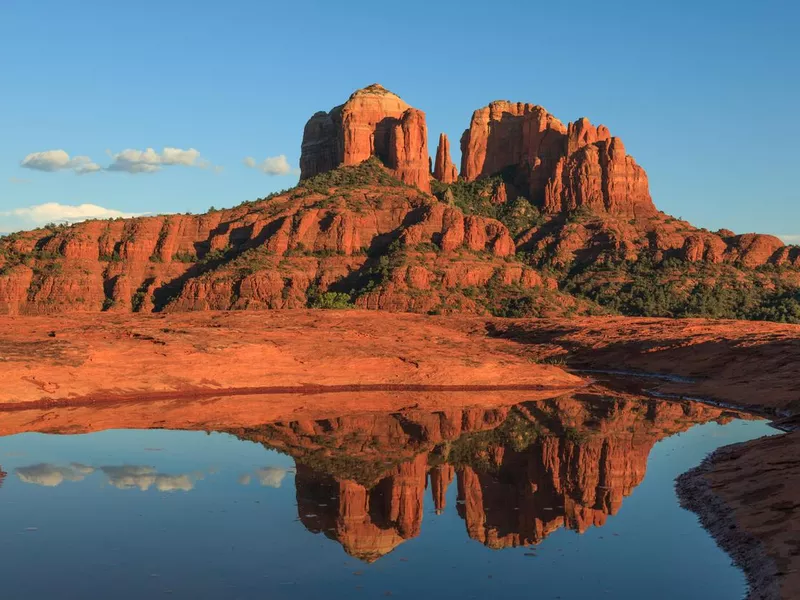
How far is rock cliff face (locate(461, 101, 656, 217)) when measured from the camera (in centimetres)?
12700

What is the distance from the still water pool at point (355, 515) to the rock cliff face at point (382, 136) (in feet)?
339

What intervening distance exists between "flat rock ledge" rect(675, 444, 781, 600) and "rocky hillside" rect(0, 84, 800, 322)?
206ft

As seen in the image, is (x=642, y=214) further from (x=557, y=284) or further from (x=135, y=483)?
(x=135, y=483)

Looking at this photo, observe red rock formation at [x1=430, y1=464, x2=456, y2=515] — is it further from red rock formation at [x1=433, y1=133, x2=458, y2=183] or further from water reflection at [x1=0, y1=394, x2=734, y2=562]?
red rock formation at [x1=433, y1=133, x2=458, y2=183]

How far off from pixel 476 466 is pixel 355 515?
6208 millimetres

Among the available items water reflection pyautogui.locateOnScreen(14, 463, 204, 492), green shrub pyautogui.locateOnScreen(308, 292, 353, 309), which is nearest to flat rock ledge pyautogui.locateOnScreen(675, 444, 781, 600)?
Answer: water reflection pyautogui.locateOnScreen(14, 463, 204, 492)

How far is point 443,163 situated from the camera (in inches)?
5610

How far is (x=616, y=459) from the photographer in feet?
83.5

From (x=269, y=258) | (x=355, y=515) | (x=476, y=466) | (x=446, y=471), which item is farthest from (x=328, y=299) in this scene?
(x=355, y=515)

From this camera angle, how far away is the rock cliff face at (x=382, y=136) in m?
130

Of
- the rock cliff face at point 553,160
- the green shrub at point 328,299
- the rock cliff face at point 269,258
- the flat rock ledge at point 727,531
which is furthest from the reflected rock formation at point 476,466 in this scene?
the rock cliff face at point 553,160

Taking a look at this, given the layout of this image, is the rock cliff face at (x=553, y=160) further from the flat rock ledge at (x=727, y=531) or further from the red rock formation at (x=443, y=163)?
the flat rock ledge at (x=727, y=531)

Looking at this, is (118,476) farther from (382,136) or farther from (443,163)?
(443,163)

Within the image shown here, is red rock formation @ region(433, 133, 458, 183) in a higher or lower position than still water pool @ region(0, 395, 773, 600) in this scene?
higher
